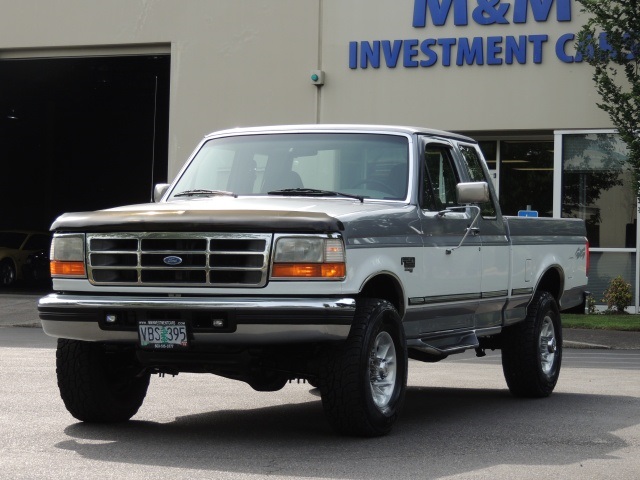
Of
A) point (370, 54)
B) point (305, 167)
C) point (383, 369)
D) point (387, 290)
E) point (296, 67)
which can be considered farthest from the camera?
point (296, 67)

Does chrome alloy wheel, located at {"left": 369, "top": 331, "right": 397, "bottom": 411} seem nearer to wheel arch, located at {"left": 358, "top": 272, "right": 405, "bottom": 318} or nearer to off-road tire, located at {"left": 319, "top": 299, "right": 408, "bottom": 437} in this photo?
off-road tire, located at {"left": 319, "top": 299, "right": 408, "bottom": 437}

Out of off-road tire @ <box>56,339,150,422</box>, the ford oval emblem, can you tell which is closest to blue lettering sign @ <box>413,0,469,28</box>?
off-road tire @ <box>56,339,150,422</box>

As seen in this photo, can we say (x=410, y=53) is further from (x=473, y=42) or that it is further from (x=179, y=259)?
(x=179, y=259)

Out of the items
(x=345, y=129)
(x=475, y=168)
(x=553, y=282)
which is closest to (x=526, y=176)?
(x=553, y=282)

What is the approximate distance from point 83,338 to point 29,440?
0.71 metres

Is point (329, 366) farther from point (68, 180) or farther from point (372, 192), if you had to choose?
point (68, 180)

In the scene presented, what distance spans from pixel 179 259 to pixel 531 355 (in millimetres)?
4098

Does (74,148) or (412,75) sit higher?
(74,148)

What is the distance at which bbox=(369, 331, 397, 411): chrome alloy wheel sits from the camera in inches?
328

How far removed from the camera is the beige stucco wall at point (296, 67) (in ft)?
77.6

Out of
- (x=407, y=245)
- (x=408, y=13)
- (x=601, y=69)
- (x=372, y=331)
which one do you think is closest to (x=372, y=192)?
(x=407, y=245)

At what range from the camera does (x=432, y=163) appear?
9.87 meters

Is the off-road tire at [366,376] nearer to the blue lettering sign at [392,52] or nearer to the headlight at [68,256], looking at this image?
the headlight at [68,256]

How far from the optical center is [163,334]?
7.99m
